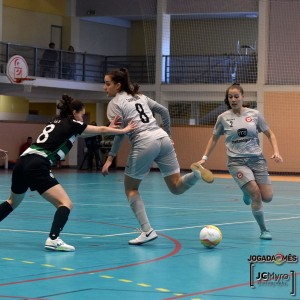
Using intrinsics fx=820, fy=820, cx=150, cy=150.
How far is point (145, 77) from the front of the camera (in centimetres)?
4000

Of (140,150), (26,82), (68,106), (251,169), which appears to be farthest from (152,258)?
(26,82)

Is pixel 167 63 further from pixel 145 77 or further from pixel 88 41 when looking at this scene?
pixel 88 41

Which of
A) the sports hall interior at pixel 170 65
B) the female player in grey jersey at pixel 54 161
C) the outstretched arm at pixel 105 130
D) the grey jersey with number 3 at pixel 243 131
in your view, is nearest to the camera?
the female player in grey jersey at pixel 54 161

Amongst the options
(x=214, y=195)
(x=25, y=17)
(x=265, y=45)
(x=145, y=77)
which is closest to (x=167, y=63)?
(x=145, y=77)

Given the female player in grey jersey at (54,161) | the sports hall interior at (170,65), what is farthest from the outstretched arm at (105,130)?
the sports hall interior at (170,65)

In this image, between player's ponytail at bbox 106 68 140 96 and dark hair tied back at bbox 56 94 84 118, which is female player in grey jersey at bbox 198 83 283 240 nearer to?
player's ponytail at bbox 106 68 140 96

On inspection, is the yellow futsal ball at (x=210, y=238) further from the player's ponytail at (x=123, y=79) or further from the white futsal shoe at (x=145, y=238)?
the player's ponytail at (x=123, y=79)

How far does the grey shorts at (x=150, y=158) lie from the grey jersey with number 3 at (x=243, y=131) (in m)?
1.26

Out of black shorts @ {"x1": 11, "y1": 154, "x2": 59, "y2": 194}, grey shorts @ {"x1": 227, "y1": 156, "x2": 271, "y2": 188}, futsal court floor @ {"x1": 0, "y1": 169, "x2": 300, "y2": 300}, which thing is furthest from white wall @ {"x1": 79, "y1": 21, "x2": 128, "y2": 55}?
black shorts @ {"x1": 11, "y1": 154, "x2": 59, "y2": 194}

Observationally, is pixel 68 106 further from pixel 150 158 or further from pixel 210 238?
pixel 210 238

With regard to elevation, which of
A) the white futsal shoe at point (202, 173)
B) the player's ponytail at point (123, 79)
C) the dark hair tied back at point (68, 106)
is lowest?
the white futsal shoe at point (202, 173)

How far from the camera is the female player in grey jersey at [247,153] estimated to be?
37.0 ft

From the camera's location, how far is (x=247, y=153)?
11438 mm

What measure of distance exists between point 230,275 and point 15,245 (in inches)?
129
